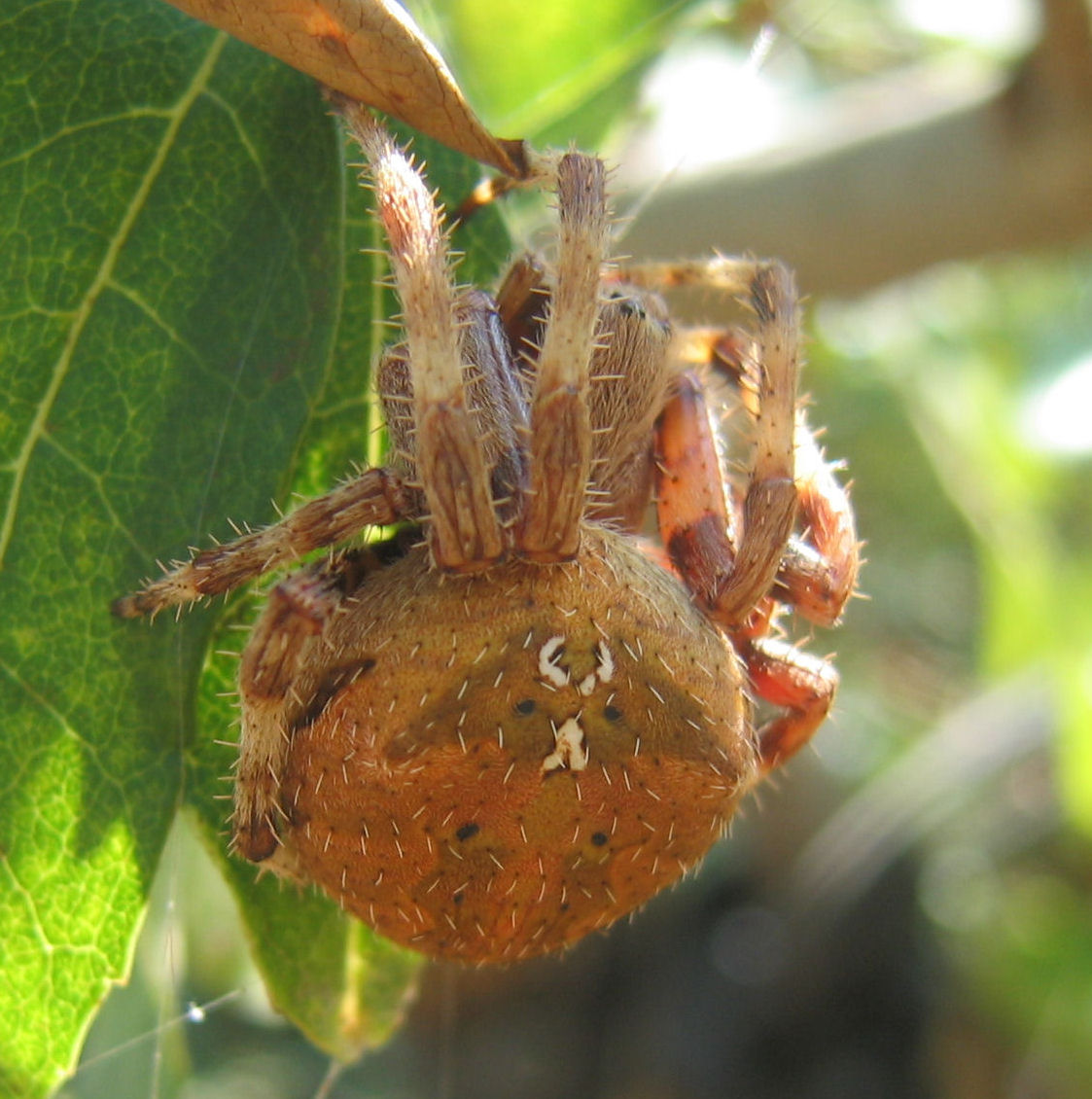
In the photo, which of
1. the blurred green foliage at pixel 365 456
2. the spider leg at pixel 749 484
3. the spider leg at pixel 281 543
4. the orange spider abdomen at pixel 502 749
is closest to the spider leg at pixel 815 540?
the spider leg at pixel 749 484

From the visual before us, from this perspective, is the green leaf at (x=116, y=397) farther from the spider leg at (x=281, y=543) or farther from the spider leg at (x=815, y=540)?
the spider leg at (x=815, y=540)

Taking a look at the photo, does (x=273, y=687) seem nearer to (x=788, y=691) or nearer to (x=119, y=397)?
(x=119, y=397)

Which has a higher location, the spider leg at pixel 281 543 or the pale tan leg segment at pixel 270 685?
the spider leg at pixel 281 543

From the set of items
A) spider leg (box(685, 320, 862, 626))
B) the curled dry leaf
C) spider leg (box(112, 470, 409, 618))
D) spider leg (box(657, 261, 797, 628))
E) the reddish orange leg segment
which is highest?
the curled dry leaf

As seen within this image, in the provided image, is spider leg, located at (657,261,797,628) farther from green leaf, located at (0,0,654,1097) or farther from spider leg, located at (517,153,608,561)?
green leaf, located at (0,0,654,1097)

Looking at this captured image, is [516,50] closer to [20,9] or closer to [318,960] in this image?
[20,9]

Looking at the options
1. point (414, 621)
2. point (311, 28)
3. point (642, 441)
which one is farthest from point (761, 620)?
point (311, 28)

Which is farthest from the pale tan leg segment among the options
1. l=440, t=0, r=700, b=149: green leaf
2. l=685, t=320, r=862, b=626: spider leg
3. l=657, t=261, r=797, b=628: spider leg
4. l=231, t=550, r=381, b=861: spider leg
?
l=440, t=0, r=700, b=149: green leaf

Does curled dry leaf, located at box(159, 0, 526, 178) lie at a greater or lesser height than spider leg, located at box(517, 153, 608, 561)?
greater
